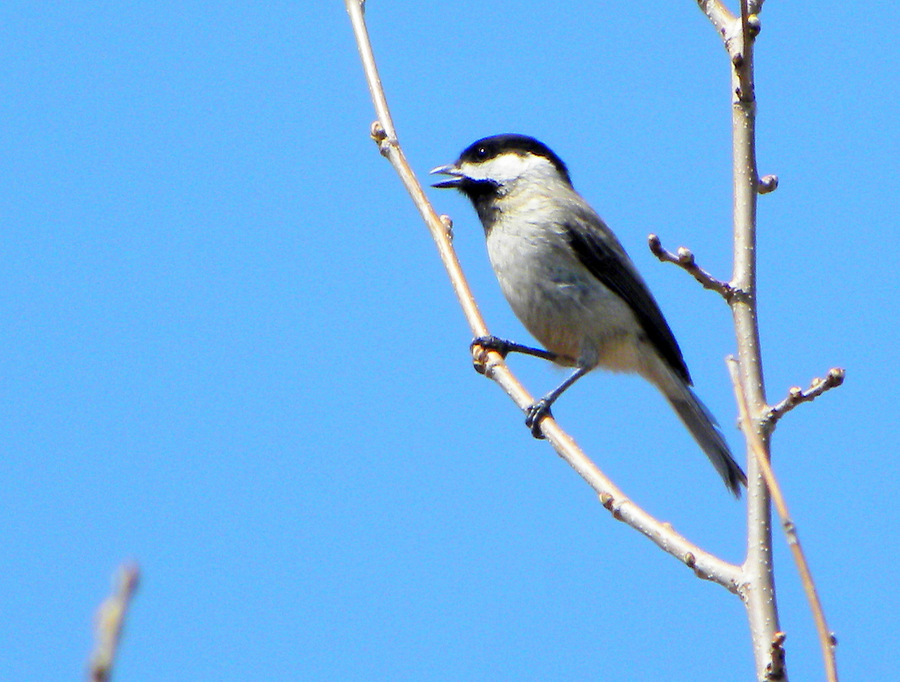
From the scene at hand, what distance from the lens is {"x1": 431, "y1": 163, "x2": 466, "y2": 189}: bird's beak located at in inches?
254

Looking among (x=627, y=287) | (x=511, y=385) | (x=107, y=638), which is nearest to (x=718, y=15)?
(x=511, y=385)

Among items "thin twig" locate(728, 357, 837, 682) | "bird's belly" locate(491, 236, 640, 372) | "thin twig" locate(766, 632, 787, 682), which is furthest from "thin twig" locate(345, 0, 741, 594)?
"bird's belly" locate(491, 236, 640, 372)

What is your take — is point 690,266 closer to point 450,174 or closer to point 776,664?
point 776,664

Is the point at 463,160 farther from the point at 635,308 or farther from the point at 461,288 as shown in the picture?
the point at 461,288

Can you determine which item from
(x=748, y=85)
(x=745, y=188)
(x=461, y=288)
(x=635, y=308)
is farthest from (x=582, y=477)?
(x=635, y=308)

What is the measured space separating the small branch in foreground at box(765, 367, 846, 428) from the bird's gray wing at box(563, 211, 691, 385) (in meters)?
3.79

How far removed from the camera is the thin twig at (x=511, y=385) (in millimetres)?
2346

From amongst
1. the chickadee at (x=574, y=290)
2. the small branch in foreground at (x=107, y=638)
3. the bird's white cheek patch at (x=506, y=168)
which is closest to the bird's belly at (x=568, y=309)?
the chickadee at (x=574, y=290)

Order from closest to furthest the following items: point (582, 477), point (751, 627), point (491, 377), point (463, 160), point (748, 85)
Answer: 1. point (751, 627)
2. point (748, 85)
3. point (582, 477)
4. point (491, 377)
5. point (463, 160)

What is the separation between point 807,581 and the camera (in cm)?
144

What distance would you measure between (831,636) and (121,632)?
997 mm

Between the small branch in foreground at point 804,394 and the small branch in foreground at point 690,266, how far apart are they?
255mm

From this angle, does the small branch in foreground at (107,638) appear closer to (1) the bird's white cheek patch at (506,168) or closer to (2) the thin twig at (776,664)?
(2) the thin twig at (776,664)

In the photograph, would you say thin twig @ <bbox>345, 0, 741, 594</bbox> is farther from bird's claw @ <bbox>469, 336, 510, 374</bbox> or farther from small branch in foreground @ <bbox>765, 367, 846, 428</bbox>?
small branch in foreground @ <bbox>765, 367, 846, 428</bbox>
